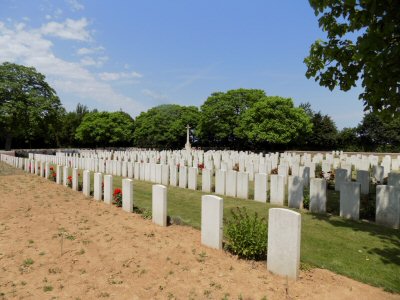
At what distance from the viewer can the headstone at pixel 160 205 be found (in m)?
7.61

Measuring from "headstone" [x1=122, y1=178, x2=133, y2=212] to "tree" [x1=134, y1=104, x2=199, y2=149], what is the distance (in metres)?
45.7

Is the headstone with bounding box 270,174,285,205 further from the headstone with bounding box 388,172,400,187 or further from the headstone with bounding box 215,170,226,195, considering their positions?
the headstone with bounding box 388,172,400,187

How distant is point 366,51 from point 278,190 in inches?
204

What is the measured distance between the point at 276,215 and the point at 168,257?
2.08 m

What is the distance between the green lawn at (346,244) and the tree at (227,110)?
38.3 m

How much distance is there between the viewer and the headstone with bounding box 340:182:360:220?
26.1 ft

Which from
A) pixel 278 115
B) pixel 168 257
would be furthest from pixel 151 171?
pixel 278 115

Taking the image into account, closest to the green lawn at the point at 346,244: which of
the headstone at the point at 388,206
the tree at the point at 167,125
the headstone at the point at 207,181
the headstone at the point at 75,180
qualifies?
the headstone at the point at 388,206

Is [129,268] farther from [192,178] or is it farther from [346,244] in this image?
[192,178]

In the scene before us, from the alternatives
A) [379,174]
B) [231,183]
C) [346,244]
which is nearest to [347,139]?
[379,174]

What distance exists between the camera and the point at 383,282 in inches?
179

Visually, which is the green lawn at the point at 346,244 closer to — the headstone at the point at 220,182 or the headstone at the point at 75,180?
the headstone at the point at 220,182

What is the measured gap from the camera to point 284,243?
489cm

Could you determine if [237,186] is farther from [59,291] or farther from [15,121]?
[15,121]
